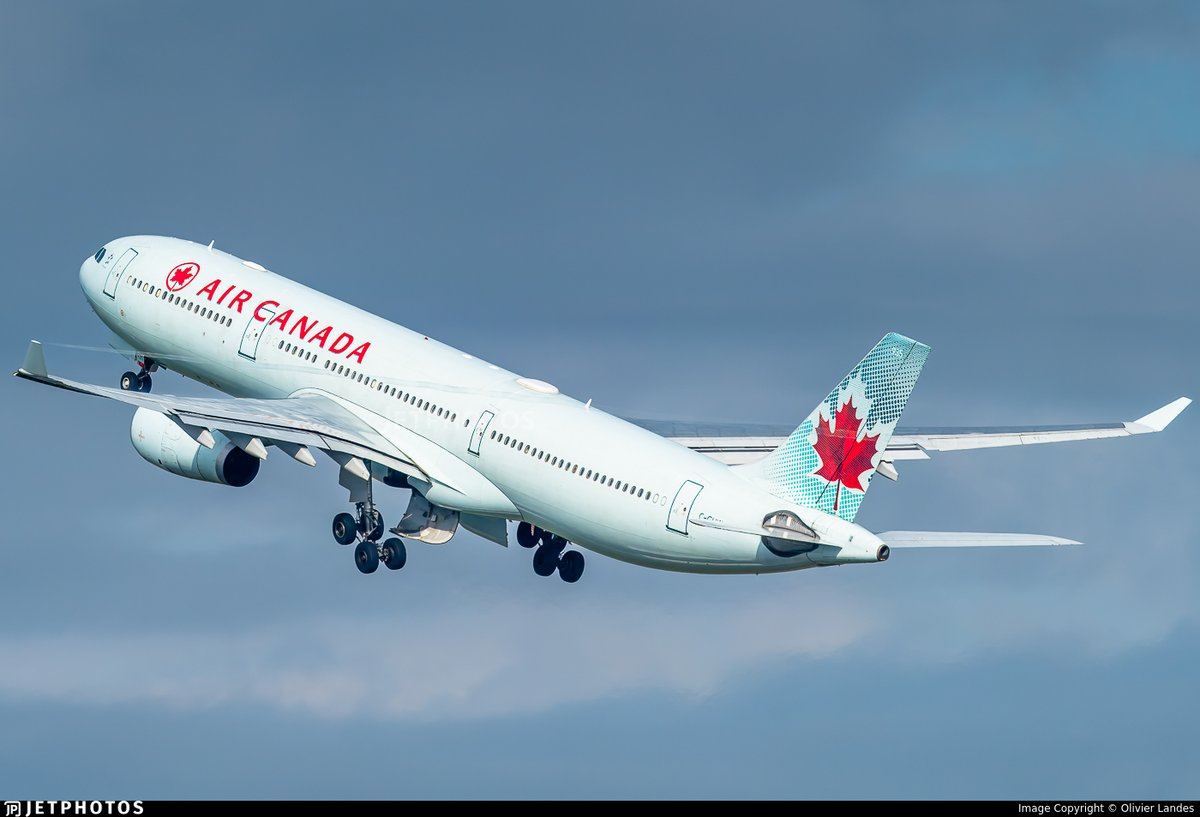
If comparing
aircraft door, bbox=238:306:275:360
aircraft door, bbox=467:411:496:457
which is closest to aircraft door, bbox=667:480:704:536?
aircraft door, bbox=467:411:496:457

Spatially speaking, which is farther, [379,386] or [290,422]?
[379,386]

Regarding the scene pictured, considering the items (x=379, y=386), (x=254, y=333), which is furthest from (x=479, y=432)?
(x=254, y=333)

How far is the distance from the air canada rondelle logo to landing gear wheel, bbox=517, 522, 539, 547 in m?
14.5

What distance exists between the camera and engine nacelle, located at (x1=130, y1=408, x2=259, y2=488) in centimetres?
6956

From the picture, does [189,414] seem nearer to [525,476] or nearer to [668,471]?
[525,476]

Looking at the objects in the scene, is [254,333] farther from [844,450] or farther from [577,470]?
[844,450]

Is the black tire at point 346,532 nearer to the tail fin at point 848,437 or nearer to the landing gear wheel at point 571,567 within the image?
the landing gear wheel at point 571,567

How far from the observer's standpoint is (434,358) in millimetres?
69688

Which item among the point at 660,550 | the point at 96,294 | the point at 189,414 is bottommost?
the point at 660,550

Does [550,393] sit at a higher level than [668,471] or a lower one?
higher

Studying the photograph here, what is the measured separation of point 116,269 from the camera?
79.3 metres

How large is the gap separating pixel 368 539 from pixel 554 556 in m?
6.41

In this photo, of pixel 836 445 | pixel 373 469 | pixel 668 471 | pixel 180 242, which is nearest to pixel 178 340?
pixel 180 242

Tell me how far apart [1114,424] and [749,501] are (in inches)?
552
